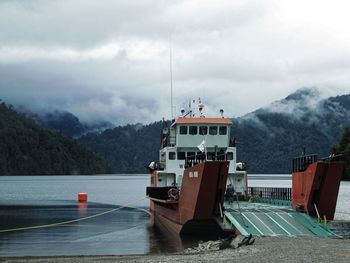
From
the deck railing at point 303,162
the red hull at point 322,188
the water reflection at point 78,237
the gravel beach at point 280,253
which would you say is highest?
the deck railing at point 303,162

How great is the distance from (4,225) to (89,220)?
6171mm

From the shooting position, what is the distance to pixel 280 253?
48.8 ft

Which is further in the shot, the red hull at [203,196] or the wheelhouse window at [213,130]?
the wheelhouse window at [213,130]

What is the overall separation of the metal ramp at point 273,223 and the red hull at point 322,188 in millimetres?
784

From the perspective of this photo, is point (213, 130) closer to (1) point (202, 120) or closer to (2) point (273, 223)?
Result: (1) point (202, 120)

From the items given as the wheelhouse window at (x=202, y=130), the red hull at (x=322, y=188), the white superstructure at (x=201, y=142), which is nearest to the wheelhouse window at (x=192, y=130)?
the white superstructure at (x=201, y=142)

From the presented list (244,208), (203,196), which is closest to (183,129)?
(244,208)

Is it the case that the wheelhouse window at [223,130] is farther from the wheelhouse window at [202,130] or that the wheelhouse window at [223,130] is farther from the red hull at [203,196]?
the red hull at [203,196]

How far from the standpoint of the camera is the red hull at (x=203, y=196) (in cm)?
2002

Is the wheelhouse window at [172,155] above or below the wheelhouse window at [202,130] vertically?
below

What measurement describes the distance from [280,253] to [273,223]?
5.05 metres

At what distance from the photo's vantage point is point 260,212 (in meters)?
21.3

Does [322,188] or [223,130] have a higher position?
[223,130]

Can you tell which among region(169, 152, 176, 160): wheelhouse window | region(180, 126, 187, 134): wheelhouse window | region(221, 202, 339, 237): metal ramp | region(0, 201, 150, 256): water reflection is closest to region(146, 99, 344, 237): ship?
region(221, 202, 339, 237): metal ramp
